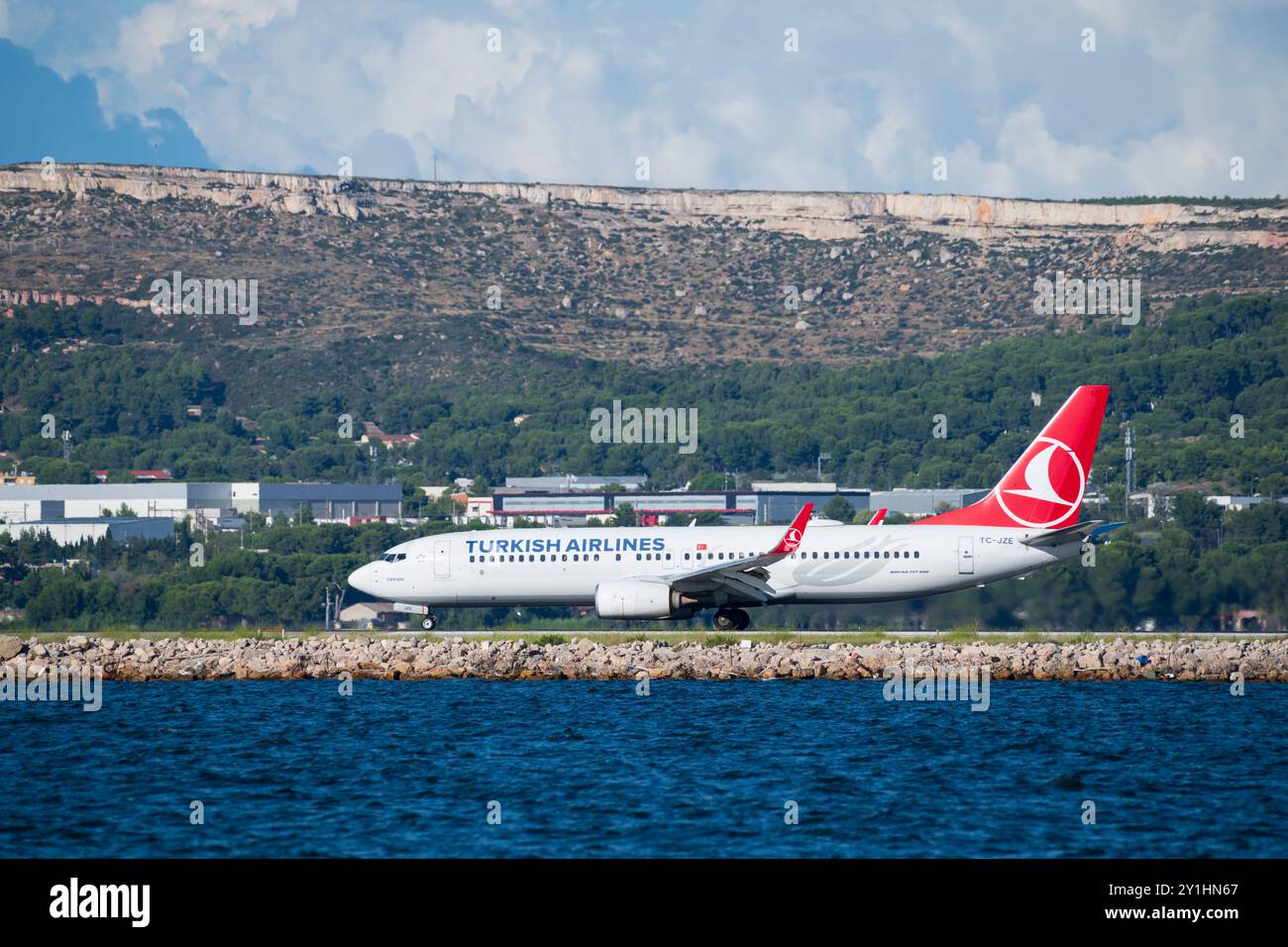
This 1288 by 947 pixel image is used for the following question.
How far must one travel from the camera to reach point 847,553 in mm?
53906

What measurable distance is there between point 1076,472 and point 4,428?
15358cm

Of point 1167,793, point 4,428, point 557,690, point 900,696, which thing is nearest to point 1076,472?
point 900,696

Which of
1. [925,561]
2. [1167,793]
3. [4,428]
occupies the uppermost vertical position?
[4,428]

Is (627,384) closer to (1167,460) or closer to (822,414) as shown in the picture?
(822,414)

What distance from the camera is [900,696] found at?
46344mm

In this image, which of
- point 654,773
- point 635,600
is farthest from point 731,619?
point 654,773
